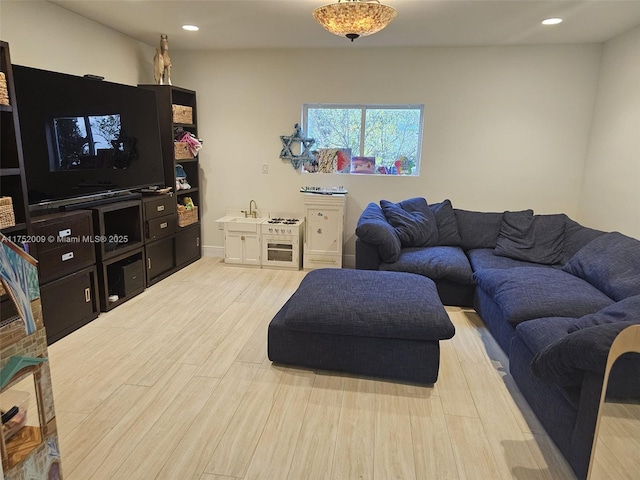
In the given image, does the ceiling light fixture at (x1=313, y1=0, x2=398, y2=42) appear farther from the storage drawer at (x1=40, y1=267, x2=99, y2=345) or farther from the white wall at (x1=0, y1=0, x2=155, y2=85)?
A: the storage drawer at (x1=40, y1=267, x2=99, y2=345)

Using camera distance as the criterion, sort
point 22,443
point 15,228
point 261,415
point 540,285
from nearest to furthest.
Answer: point 22,443 < point 261,415 < point 15,228 < point 540,285

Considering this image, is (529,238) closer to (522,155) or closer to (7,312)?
(522,155)

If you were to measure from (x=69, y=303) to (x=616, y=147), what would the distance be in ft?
16.2

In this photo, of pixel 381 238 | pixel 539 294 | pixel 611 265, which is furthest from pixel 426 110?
pixel 539 294

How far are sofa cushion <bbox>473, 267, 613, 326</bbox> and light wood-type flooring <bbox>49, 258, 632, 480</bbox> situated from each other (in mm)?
401

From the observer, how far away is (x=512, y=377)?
252cm

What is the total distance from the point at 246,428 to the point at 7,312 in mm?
1309

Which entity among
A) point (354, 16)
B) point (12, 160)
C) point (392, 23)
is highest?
point (392, 23)

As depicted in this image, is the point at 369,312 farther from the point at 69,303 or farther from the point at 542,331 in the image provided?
the point at 69,303

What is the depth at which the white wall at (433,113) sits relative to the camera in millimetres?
4379

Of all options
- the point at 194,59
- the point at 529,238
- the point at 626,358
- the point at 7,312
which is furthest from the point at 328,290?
the point at 194,59

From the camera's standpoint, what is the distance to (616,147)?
12.8 ft

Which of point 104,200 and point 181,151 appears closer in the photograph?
point 104,200

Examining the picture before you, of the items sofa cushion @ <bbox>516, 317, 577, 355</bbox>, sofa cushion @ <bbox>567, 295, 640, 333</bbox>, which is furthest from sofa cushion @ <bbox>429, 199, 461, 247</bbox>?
sofa cushion @ <bbox>567, 295, 640, 333</bbox>
